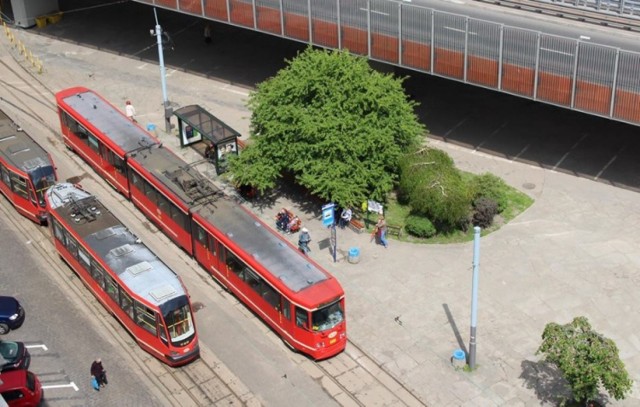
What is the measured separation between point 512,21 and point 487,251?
17.0 m

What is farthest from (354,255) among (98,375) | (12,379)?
(12,379)

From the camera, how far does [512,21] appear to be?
57.8 meters

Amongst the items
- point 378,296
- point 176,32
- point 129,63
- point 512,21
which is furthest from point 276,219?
point 176,32

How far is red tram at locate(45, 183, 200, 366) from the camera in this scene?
39.8 meters

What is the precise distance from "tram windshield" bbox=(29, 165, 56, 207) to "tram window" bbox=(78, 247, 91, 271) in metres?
7.36

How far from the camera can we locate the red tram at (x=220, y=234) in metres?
40.4

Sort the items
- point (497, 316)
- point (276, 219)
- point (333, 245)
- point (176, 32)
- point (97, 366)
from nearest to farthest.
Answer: point (97, 366)
point (497, 316)
point (333, 245)
point (276, 219)
point (176, 32)

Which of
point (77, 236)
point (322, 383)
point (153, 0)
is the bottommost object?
point (322, 383)

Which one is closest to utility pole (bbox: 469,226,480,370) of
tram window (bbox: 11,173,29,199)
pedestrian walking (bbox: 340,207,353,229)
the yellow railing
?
pedestrian walking (bbox: 340,207,353,229)

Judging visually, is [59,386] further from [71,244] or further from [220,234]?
[220,234]

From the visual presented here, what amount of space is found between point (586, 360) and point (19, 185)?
104 ft

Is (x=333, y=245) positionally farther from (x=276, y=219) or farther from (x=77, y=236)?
(x=77, y=236)

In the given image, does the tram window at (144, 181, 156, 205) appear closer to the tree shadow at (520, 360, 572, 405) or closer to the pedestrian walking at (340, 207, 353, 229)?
the pedestrian walking at (340, 207, 353, 229)

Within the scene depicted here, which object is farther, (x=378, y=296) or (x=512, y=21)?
(x=512, y=21)
